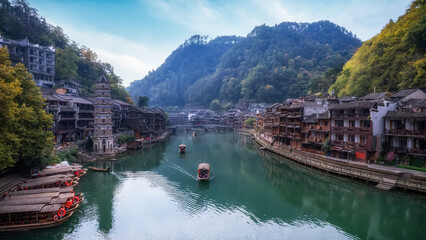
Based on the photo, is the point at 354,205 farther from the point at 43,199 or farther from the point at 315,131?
the point at 43,199

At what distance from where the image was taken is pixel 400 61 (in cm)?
4878

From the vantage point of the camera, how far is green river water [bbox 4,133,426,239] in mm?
21531

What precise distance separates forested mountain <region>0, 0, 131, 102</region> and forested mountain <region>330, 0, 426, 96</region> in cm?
8477

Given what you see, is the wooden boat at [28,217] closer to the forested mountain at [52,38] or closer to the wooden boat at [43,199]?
the wooden boat at [43,199]

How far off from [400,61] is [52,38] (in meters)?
103

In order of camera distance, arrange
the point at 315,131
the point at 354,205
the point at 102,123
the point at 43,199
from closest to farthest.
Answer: the point at 43,199 < the point at 354,205 < the point at 315,131 < the point at 102,123

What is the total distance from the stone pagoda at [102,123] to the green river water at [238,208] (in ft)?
47.1

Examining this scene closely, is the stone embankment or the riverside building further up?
the riverside building

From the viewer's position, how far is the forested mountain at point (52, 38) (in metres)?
69.9

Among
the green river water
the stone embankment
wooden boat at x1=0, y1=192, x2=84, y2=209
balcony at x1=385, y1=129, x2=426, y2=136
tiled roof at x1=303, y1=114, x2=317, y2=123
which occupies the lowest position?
the green river water

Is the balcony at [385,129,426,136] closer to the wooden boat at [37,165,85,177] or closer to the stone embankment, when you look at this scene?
the stone embankment

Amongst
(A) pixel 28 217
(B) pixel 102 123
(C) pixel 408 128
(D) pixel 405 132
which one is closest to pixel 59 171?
(A) pixel 28 217

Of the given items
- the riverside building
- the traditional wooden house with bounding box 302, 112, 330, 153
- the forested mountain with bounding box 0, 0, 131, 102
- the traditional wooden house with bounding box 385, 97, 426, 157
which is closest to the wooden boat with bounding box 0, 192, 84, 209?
the traditional wooden house with bounding box 302, 112, 330, 153

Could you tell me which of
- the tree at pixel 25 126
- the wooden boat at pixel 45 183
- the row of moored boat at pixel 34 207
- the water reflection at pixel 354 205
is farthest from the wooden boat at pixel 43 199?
the water reflection at pixel 354 205
